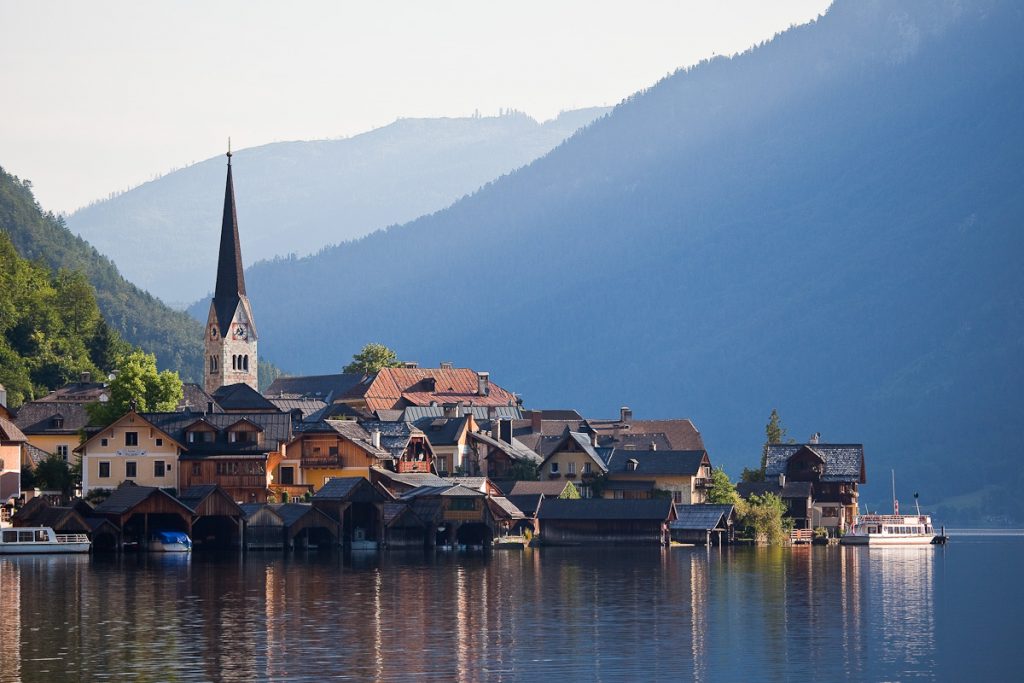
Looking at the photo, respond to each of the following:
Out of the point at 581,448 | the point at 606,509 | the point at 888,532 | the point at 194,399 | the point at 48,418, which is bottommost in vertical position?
the point at 888,532

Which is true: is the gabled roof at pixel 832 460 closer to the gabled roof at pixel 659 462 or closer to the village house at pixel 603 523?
the gabled roof at pixel 659 462

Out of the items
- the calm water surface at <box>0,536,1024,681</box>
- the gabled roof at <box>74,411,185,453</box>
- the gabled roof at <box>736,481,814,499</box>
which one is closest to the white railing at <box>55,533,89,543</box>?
the calm water surface at <box>0,536,1024,681</box>

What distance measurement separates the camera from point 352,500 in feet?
413

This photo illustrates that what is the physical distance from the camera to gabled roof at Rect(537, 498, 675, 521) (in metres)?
140

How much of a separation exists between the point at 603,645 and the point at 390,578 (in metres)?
33.0

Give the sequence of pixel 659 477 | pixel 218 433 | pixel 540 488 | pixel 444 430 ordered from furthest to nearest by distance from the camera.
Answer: pixel 444 430
pixel 659 477
pixel 540 488
pixel 218 433

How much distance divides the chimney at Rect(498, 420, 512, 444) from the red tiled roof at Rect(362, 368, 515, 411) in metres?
27.6

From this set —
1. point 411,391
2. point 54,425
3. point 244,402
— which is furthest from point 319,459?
point 411,391

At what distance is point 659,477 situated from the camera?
14962cm

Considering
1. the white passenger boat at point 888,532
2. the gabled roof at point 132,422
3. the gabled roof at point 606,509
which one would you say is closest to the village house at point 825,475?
the white passenger boat at point 888,532

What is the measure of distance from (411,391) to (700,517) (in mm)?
57841

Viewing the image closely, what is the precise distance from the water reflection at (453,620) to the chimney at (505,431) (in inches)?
1915

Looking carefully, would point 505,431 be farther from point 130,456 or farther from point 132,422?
point 130,456

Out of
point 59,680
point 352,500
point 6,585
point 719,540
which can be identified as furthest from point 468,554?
point 59,680
